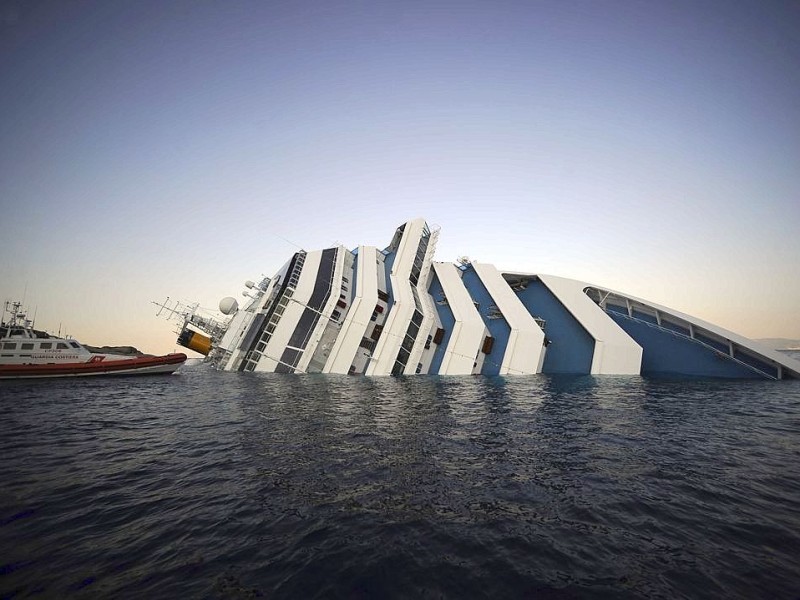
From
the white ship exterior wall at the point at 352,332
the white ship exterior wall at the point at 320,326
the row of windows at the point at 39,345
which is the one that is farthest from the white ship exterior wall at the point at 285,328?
the row of windows at the point at 39,345

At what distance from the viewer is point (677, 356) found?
23719 mm

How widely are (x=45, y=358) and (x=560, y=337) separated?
42.1 metres

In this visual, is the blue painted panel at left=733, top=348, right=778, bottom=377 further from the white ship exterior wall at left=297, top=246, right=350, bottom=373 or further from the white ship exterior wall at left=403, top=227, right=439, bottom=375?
the white ship exterior wall at left=297, top=246, right=350, bottom=373

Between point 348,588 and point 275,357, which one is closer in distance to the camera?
point 348,588

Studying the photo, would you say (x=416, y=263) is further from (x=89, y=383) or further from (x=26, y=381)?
(x=26, y=381)

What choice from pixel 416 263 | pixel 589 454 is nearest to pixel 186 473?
pixel 589 454

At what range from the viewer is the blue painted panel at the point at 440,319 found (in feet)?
92.0

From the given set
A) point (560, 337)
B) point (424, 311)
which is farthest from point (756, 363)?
point (424, 311)

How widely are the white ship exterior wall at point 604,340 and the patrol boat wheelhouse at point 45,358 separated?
122 feet

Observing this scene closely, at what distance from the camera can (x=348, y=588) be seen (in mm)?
3752

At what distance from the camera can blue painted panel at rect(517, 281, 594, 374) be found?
24891mm

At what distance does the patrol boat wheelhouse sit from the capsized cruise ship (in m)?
8.36

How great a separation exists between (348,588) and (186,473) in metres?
5.78

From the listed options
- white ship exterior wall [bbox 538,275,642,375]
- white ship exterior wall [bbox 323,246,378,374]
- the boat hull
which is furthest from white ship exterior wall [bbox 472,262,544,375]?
the boat hull
